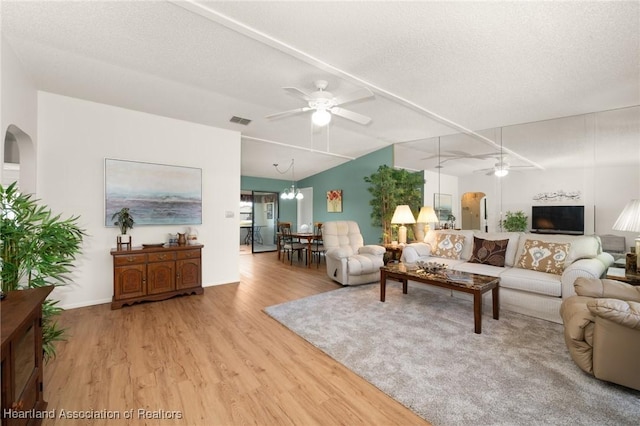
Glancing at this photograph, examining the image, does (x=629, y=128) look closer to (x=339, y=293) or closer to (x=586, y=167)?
(x=586, y=167)

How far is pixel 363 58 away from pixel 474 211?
3589 mm

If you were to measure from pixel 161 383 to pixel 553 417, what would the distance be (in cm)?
264

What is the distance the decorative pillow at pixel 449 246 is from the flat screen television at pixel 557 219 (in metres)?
1.14

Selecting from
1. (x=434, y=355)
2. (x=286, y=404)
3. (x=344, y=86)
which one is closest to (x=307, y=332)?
(x=286, y=404)

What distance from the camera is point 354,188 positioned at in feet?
24.2

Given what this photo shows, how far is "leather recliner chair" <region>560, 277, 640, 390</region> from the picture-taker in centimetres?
180

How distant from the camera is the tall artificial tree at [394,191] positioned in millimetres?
5723

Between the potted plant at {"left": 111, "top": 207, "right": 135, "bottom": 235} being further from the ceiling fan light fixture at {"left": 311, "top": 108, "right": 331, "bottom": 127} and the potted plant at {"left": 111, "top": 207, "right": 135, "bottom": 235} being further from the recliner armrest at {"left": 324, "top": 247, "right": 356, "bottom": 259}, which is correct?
the recliner armrest at {"left": 324, "top": 247, "right": 356, "bottom": 259}

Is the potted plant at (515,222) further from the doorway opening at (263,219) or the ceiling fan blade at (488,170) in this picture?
the doorway opening at (263,219)

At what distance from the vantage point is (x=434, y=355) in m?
2.42

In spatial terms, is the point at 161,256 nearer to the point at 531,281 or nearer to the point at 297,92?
the point at 297,92

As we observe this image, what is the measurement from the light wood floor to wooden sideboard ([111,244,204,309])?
10.3 inches

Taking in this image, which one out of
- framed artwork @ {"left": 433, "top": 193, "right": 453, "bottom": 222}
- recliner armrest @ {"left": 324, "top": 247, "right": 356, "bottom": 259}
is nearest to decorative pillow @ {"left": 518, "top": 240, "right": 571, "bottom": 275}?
framed artwork @ {"left": 433, "top": 193, "right": 453, "bottom": 222}

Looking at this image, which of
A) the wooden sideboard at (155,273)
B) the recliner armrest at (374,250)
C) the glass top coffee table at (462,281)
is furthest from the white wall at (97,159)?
the glass top coffee table at (462,281)
